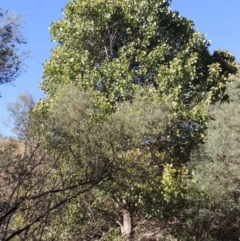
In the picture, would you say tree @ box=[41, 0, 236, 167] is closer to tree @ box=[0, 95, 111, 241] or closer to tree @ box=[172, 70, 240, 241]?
tree @ box=[172, 70, 240, 241]

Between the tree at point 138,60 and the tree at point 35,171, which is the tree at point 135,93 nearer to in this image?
the tree at point 138,60

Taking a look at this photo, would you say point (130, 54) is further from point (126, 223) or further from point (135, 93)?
point (126, 223)

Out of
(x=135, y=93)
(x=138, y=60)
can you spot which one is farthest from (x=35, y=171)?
(x=138, y=60)

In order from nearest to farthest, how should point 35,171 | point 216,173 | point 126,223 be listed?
1. point 35,171
2. point 216,173
3. point 126,223

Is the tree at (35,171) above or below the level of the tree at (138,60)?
below

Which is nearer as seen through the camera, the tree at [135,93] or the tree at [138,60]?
the tree at [135,93]

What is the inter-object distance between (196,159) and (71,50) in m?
4.42

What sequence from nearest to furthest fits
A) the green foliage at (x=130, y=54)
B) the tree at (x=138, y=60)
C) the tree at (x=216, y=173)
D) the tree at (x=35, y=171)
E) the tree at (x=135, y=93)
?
the tree at (x=35, y=171) < the tree at (x=135, y=93) < the tree at (x=216, y=173) < the tree at (x=138, y=60) < the green foliage at (x=130, y=54)

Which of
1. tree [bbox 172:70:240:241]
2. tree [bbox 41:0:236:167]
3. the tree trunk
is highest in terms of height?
tree [bbox 41:0:236:167]

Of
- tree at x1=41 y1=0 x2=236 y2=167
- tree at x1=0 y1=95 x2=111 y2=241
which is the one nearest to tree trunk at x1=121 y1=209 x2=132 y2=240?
tree at x1=41 y1=0 x2=236 y2=167

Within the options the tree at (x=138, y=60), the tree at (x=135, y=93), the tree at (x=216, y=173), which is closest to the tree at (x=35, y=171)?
the tree at (x=135, y=93)

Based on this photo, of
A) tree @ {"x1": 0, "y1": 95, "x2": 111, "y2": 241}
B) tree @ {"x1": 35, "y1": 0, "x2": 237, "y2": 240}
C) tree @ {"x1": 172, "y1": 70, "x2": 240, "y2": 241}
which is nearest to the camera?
tree @ {"x1": 0, "y1": 95, "x2": 111, "y2": 241}

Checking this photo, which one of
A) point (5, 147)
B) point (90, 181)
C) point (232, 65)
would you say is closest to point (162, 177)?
point (90, 181)

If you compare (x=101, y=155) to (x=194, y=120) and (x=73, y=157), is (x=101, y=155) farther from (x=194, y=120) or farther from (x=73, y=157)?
(x=194, y=120)
